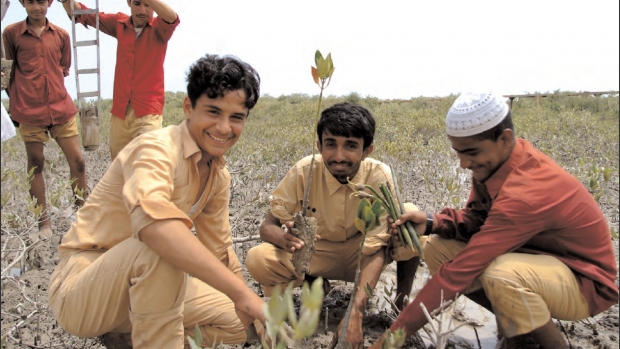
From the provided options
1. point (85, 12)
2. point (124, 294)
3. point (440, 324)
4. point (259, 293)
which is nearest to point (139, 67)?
point (85, 12)

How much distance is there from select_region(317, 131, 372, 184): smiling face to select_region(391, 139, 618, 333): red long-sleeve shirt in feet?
2.17

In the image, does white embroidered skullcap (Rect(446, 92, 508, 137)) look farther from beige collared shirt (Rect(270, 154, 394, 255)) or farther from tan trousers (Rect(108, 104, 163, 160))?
tan trousers (Rect(108, 104, 163, 160))

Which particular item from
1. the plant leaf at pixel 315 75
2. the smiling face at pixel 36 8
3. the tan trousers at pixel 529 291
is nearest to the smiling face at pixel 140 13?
the smiling face at pixel 36 8

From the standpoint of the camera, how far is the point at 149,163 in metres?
1.64

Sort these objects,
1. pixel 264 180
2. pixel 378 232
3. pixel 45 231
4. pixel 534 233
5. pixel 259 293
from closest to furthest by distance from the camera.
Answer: pixel 534 233 → pixel 378 232 → pixel 259 293 → pixel 45 231 → pixel 264 180

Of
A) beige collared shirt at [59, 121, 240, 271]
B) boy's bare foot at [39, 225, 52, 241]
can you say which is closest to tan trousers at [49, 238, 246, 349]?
beige collared shirt at [59, 121, 240, 271]

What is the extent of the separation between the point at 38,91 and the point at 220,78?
269cm

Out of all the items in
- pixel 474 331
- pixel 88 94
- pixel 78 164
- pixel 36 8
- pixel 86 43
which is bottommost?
pixel 474 331

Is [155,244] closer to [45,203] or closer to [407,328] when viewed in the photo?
[407,328]

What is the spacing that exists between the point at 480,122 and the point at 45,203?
331 cm

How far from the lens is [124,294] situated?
172 centimetres

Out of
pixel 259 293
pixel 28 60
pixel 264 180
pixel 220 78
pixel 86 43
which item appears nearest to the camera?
pixel 220 78

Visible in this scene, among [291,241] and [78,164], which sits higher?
[291,241]

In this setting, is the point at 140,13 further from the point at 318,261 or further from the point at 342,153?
the point at 318,261
